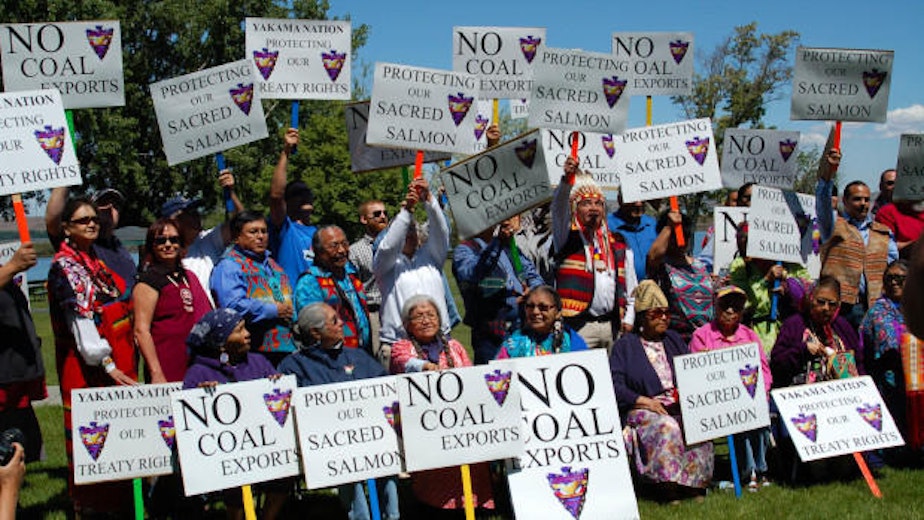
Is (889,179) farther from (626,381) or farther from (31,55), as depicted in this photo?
(31,55)

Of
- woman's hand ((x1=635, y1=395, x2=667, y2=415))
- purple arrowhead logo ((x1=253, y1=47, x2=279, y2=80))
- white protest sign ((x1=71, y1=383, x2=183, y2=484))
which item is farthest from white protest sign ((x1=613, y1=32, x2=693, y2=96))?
white protest sign ((x1=71, y1=383, x2=183, y2=484))

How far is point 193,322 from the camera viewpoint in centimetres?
681

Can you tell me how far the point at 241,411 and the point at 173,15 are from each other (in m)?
32.0

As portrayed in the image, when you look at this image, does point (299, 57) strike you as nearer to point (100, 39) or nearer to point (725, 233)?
point (100, 39)

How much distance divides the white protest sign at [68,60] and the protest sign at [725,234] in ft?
17.4

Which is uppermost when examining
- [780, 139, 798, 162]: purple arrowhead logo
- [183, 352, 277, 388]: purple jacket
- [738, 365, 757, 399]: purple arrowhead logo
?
[780, 139, 798, 162]: purple arrowhead logo

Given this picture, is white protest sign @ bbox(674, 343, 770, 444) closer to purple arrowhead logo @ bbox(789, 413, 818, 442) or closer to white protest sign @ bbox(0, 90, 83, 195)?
purple arrowhead logo @ bbox(789, 413, 818, 442)

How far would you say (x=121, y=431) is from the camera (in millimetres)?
6254

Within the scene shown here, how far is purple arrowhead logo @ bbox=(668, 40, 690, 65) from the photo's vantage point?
9.03m

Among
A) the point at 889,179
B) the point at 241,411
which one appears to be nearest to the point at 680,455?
the point at 241,411

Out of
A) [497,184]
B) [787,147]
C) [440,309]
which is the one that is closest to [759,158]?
[787,147]

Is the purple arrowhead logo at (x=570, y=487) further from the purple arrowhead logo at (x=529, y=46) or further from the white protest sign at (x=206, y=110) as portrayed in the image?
the purple arrowhead logo at (x=529, y=46)

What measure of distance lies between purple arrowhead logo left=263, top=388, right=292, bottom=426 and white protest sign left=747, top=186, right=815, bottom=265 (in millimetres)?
4215

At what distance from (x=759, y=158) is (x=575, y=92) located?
8.38ft
